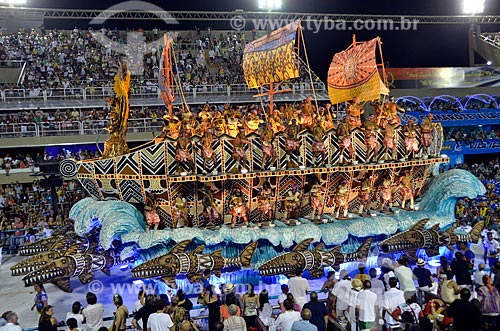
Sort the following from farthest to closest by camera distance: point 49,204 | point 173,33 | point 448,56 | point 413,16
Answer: point 448,56
point 173,33
point 413,16
point 49,204

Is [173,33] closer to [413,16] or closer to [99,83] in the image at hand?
[99,83]

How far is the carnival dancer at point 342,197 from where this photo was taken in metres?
14.2

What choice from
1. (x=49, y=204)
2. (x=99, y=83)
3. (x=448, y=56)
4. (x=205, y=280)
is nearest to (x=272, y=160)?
(x=205, y=280)

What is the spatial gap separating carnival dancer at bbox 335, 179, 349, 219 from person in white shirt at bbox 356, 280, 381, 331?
6152 millimetres

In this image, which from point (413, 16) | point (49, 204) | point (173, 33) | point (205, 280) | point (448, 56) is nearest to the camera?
point (205, 280)

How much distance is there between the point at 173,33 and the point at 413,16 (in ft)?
41.1

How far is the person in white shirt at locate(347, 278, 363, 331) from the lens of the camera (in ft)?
27.0

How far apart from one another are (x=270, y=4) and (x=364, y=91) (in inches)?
569

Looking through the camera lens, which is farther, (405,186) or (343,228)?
(405,186)

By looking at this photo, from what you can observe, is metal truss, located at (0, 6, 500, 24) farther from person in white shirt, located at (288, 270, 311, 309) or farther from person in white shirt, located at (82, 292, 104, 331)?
person in white shirt, located at (82, 292, 104, 331)

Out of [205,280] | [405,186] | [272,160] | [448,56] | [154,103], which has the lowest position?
[205,280]

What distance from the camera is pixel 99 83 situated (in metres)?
25.5

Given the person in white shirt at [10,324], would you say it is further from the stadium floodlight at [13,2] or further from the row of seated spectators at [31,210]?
the stadium floodlight at [13,2]

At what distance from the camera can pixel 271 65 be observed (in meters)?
14.8
